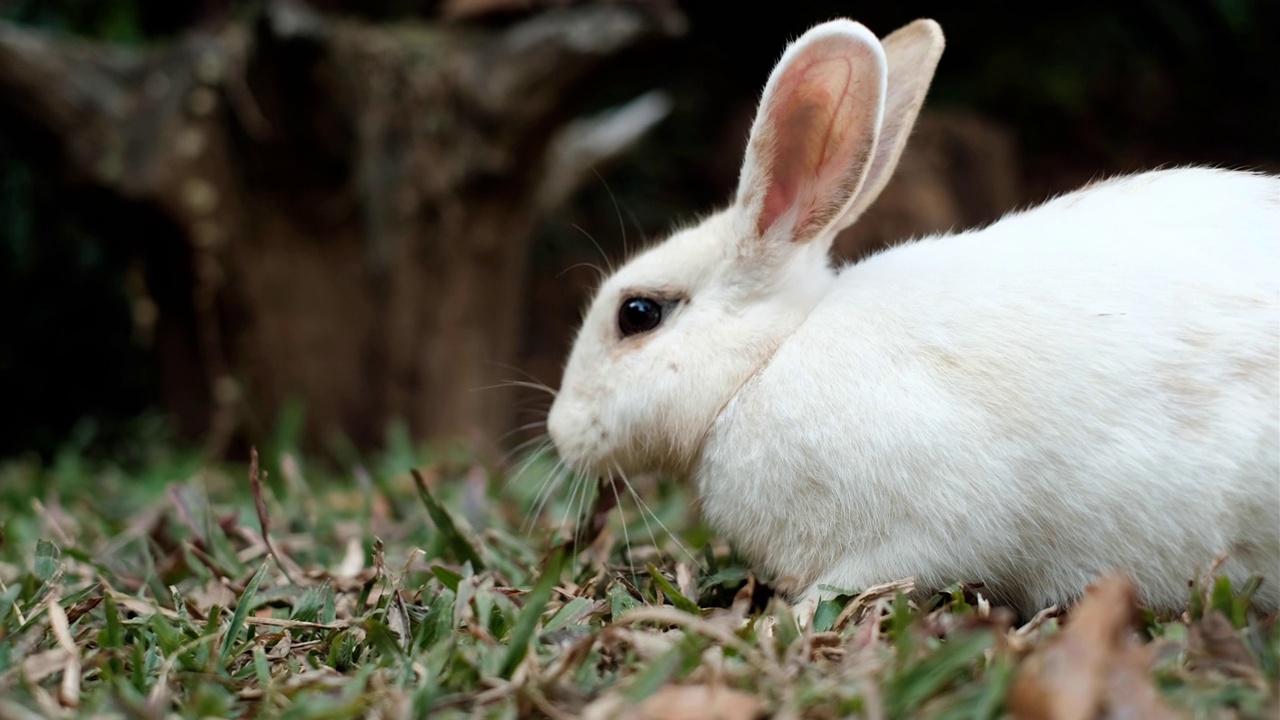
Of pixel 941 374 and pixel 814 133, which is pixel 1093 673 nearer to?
pixel 941 374

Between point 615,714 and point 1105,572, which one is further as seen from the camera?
point 1105,572

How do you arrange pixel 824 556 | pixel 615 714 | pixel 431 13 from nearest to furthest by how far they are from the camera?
pixel 615 714 < pixel 824 556 < pixel 431 13

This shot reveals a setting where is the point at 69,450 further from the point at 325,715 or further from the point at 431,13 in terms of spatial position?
the point at 325,715

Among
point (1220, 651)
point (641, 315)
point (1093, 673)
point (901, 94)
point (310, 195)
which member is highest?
point (901, 94)

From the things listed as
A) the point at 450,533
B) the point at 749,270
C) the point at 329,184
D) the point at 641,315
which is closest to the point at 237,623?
the point at 450,533

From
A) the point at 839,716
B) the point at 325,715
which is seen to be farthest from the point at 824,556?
the point at 325,715

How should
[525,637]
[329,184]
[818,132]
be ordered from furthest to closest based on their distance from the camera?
[329,184] → [818,132] → [525,637]

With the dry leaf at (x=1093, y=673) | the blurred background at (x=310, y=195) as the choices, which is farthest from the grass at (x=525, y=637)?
the blurred background at (x=310, y=195)
